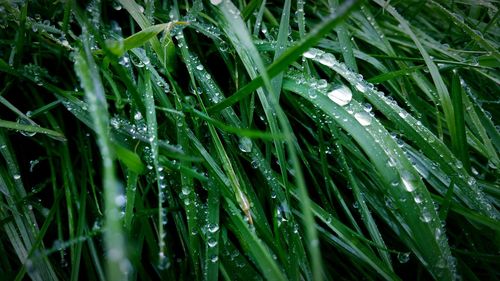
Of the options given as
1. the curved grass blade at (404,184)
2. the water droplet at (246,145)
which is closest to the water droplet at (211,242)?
the water droplet at (246,145)

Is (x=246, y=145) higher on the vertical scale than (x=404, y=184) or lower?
higher

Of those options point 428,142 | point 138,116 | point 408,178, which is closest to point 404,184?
point 408,178

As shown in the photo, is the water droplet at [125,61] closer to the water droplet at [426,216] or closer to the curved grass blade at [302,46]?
the curved grass blade at [302,46]

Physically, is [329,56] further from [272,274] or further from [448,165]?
[272,274]

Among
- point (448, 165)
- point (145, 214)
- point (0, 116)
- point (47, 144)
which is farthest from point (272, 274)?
point (0, 116)

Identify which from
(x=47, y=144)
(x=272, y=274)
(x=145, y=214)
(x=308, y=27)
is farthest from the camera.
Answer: (x=308, y=27)

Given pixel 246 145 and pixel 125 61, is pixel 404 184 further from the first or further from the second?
pixel 125 61

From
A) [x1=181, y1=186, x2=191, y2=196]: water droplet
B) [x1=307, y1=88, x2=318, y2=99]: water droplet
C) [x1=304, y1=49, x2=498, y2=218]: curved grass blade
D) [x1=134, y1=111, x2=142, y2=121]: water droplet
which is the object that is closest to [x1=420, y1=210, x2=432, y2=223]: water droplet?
[x1=304, y1=49, x2=498, y2=218]: curved grass blade
